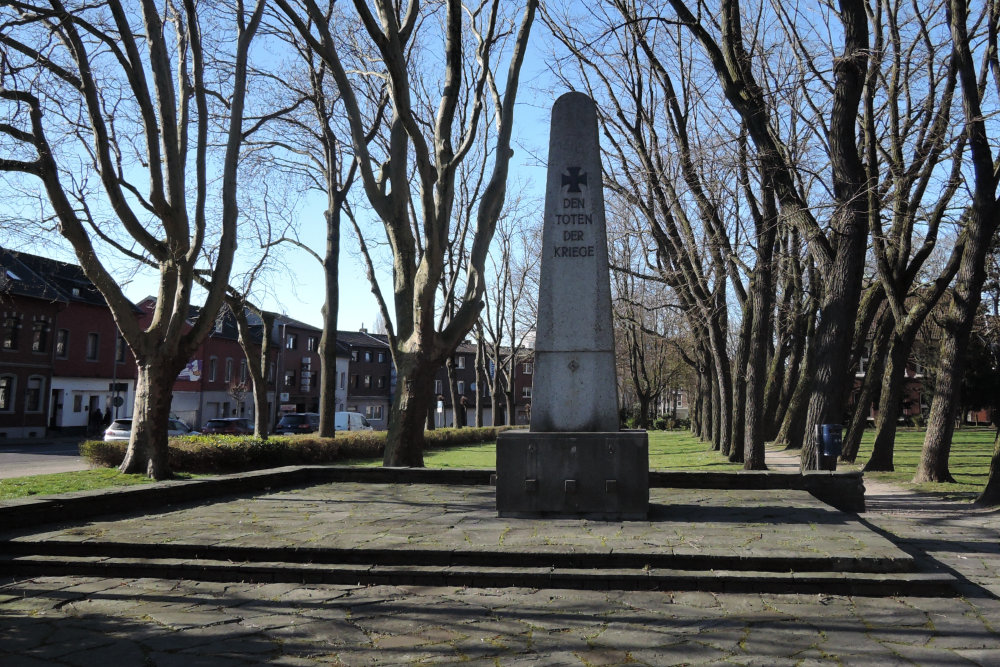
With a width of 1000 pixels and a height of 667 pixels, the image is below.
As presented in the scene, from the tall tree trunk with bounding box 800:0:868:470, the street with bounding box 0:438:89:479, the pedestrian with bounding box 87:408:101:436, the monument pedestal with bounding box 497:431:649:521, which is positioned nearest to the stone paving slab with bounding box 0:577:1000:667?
the monument pedestal with bounding box 497:431:649:521

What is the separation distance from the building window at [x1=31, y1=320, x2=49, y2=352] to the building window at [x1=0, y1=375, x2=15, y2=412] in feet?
7.73

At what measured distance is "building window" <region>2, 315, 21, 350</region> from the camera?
40125 millimetres

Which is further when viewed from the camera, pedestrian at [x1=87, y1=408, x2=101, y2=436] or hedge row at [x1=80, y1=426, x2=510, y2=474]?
pedestrian at [x1=87, y1=408, x2=101, y2=436]

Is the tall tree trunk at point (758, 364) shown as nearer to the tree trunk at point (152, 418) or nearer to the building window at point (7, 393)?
the tree trunk at point (152, 418)

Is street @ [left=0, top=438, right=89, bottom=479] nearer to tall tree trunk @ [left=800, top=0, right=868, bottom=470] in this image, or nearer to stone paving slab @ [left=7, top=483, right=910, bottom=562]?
stone paving slab @ [left=7, top=483, right=910, bottom=562]

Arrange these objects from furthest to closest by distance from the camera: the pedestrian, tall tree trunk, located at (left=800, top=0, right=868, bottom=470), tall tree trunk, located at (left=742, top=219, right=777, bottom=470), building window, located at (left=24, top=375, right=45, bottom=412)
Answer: the pedestrian < building window, located at (left=24, top=375, right=45, bottom=412) < tall tree trunk, located at (left=742, top=219, right=777, bottom=470) < tall tree trunk, located at (left=800, top=0, right=868, bottom=470)

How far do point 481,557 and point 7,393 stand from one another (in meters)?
42.3

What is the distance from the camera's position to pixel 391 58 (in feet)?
40.2

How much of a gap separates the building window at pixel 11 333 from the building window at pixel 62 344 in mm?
3660

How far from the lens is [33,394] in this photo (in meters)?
43.0

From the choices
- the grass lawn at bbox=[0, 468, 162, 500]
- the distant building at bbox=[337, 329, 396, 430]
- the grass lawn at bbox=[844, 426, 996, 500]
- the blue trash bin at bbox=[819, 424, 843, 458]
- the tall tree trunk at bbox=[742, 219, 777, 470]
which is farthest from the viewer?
the distant building at bbox=[337, 329, 396, 430]

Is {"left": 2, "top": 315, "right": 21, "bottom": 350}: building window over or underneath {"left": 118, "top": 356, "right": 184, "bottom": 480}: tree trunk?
over

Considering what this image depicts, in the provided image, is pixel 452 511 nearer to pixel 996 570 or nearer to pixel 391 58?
pixel 996 570

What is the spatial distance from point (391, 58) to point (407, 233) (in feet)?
14.4
